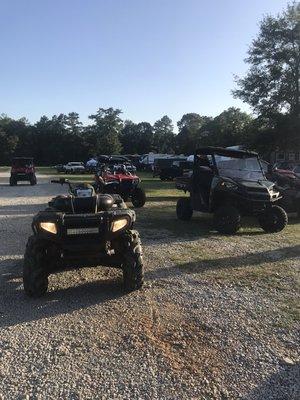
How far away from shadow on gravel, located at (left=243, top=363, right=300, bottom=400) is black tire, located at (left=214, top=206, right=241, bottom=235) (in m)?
6.80

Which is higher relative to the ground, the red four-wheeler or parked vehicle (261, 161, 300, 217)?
parked vehicle (261, 161, 300, 217)

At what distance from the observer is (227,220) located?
10.8 metres

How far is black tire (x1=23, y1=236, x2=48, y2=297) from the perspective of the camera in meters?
5.88

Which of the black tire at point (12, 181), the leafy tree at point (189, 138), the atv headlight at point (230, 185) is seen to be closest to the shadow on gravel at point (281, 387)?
the atv headlight at point (230, 185)

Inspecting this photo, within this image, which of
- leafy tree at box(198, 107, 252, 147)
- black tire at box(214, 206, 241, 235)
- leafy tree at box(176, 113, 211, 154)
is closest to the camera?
black tire at box(214, 206, 241, 235)

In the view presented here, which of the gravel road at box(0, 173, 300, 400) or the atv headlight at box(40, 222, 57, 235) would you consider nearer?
the gravel road at box(0, 173, 300, 400)

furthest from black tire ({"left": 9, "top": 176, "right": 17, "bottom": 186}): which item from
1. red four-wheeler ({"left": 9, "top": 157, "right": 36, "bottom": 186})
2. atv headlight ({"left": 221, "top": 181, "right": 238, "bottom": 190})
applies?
atv headlight ({"left": 221, "top": 181, "right": 238, "bottom": 190})

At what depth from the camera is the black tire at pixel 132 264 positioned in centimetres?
605

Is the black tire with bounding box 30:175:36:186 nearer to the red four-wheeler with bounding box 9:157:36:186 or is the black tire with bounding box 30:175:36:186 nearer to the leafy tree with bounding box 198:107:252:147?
the red four-wheeler with bounding box 9:157:36:186

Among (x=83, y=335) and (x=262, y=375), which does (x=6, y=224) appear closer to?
(x=83, y=335)

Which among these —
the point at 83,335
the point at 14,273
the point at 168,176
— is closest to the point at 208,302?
the point at 83,335

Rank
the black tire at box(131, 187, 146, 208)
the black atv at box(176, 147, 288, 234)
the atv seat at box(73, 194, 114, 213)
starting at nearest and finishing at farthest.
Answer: the atv seat at box(73, 194, 114, 213) < the black atv at box(176, 147, 288, 234) < the black tire at box(131, 187, 146, 208)

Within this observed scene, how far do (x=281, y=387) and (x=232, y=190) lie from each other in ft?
24.9

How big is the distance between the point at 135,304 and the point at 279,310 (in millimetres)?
1613
